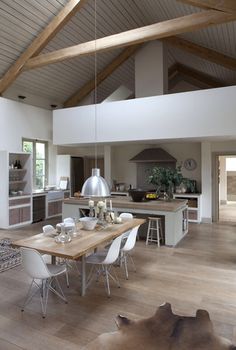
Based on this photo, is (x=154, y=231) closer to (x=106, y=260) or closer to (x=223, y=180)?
(x=106, y=260)

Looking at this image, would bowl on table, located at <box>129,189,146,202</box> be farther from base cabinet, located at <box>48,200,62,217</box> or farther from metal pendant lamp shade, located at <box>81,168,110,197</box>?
base cabinet, located at <box>48,200,62,217</box>

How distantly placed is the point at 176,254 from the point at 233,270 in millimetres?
1087

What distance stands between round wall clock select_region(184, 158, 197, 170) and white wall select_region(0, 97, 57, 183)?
4557 millimetres

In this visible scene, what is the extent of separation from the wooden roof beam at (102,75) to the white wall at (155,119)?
2.07 meters

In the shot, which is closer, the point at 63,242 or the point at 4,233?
the point at 63,242

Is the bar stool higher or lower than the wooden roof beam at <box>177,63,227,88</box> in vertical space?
lower

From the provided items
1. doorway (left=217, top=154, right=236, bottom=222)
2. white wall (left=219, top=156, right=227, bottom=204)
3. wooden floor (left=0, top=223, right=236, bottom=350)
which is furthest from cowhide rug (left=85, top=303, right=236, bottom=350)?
white wall (left=219, top=156, right=227, bottom=204)

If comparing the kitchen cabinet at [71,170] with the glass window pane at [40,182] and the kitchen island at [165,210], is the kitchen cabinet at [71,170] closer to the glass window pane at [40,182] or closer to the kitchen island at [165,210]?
the glass window pane at [40,182]

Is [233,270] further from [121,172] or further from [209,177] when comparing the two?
[121,172]

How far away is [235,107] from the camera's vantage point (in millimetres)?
5465

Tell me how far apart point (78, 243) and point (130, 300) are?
0.99 metres

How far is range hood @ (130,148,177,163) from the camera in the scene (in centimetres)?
852

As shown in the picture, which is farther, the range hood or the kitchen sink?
the range hood

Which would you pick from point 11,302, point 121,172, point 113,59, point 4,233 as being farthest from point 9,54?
point 11,302
